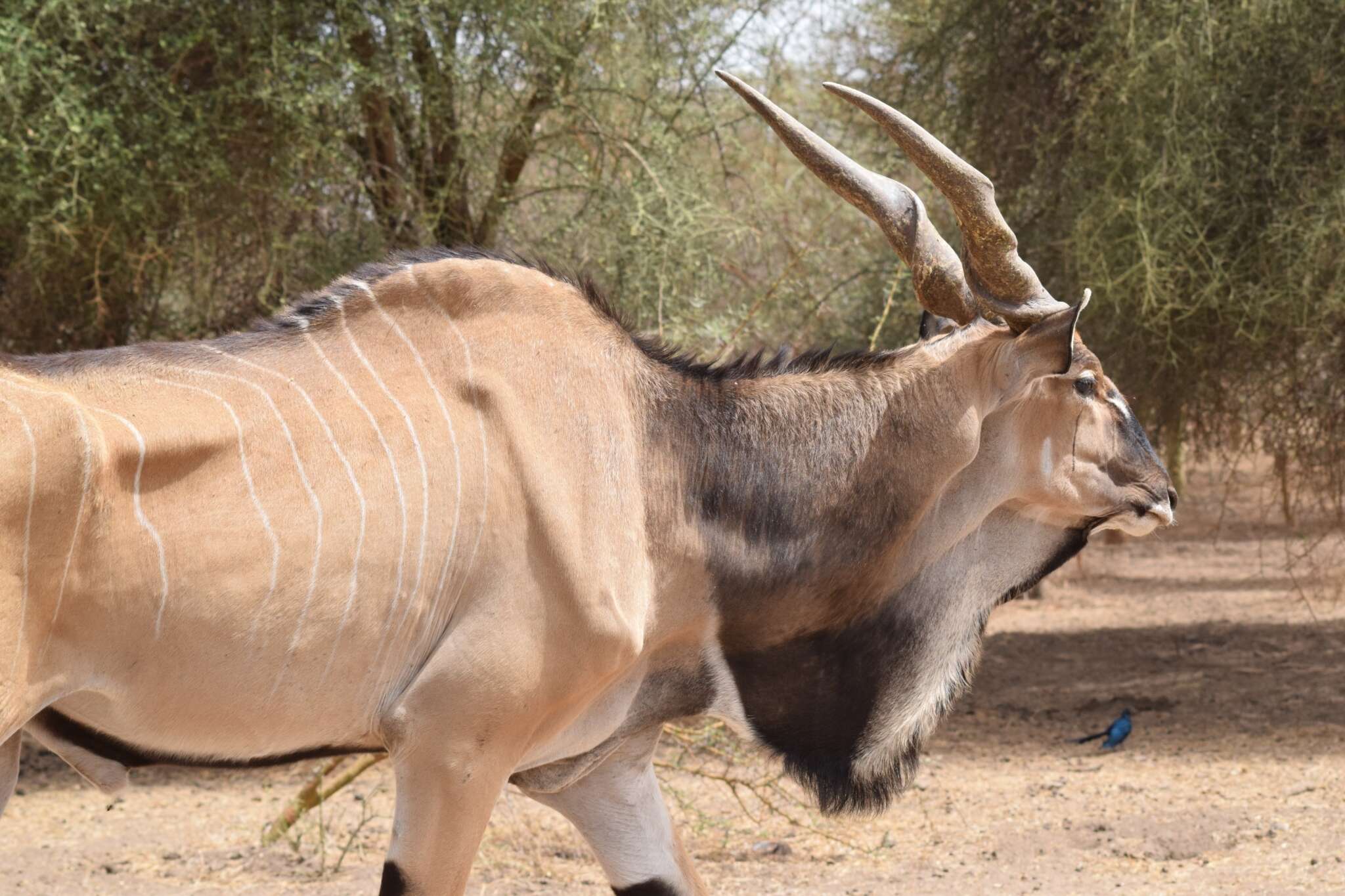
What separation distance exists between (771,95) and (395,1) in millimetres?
2024

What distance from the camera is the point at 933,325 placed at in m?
3.03

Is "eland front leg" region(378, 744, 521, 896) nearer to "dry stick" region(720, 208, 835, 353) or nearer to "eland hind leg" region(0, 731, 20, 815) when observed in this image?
"eland hind leg" region(0, 731, 20, 815)

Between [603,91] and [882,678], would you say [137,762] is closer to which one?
[882,678]

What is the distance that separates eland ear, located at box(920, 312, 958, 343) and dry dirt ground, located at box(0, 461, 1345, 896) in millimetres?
1726

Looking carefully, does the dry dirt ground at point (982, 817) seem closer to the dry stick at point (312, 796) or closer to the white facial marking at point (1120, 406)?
the dry stick at point (312, 796)

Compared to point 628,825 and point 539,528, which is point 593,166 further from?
point 539,528

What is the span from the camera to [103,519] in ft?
6.86

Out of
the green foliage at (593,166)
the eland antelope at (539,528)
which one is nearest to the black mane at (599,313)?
the eland antelope at (539,528)

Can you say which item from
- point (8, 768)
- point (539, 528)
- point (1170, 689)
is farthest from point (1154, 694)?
point (8, 768)

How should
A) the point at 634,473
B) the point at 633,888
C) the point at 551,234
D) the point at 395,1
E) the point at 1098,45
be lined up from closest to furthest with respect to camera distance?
the point at 634,473
the point at 633,888
the point at 395,1
the point at 551,234
the point at 1098,45

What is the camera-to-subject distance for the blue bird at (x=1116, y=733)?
5867mm

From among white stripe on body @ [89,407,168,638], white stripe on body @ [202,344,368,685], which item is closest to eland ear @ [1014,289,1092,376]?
white stripe on body @ [202,344,368,685]

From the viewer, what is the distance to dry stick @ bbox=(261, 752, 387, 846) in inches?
172

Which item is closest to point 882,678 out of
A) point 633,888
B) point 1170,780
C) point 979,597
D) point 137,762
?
point 979,597
